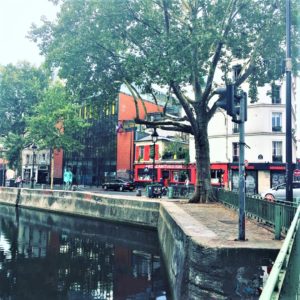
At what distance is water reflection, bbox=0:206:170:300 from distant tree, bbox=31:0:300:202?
6027 mm

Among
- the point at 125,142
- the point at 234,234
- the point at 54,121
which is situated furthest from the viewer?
the point at 125,142

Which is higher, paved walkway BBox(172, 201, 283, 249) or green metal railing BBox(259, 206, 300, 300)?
green metal railing BBox(259, 206, 300, 300)

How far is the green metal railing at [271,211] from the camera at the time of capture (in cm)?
820

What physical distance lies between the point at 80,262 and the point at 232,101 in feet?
29.6

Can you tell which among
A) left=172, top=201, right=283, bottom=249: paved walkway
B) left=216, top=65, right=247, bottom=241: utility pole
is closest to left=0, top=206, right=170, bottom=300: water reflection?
left=172, top=201, right=283, bottom=249: paved walkway

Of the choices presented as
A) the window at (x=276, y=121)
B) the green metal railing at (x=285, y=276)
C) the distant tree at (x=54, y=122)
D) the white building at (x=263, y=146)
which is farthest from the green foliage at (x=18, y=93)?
the green metal railing at (x=285, y=276)

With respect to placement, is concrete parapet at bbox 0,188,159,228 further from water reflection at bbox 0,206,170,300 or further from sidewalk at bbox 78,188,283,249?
sidewalk at bbox 78,188,283,249

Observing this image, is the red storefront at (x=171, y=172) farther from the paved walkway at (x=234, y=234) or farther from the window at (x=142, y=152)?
the paved walkway at (x=234, y=234)

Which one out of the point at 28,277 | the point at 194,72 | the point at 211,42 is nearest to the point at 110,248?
the point at 28,277

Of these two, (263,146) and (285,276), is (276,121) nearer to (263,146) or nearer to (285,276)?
(263,146)

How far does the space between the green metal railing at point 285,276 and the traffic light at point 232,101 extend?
2.96 m

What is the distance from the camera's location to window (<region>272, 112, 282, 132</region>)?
128ft

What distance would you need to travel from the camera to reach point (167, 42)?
1636 centimetres

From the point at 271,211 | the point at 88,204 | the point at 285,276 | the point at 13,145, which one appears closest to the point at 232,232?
the point at 271,211
